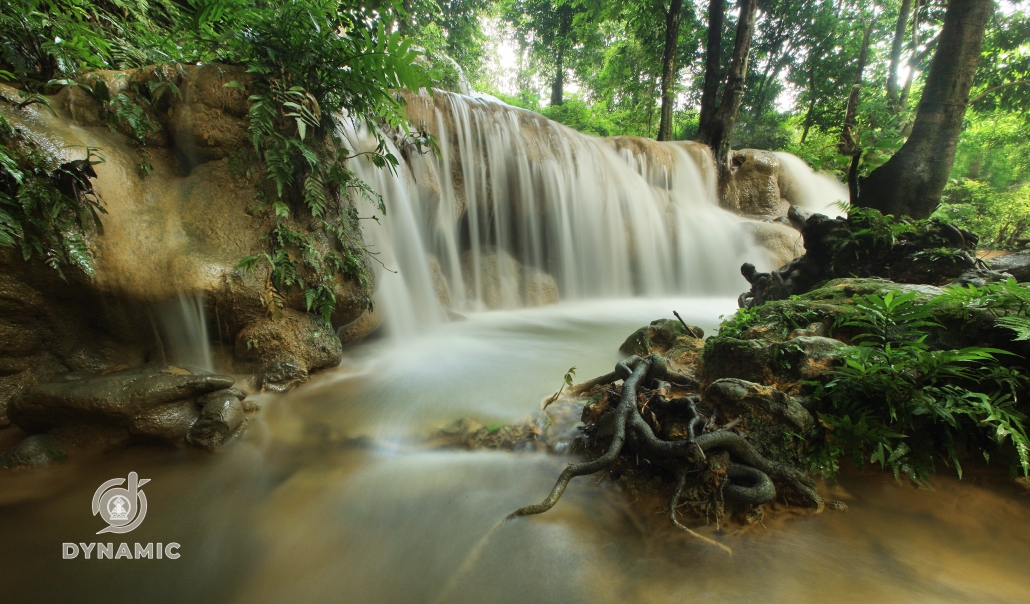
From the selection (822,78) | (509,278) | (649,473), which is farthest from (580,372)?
(822,78)

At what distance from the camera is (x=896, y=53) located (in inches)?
529

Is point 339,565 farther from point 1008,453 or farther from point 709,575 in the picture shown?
point 1008,453

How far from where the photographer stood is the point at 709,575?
1.52 m

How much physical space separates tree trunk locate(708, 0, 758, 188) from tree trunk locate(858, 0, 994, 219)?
283 inches

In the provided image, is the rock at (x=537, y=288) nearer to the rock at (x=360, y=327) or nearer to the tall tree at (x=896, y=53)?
the rock at (x=360, y=327)

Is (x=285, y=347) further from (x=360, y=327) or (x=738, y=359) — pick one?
(x=738, y=359)

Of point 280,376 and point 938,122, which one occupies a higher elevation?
point 938,122

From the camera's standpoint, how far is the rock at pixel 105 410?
8.36 feet

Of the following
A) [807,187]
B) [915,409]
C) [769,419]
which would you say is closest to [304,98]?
[769,419]

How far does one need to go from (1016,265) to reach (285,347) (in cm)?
733

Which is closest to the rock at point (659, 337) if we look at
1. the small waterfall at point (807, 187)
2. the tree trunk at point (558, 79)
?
the small waterfall at point (807, 187)

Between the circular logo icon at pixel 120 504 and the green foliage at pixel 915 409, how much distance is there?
11.8 ft

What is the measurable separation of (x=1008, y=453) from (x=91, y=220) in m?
5.88

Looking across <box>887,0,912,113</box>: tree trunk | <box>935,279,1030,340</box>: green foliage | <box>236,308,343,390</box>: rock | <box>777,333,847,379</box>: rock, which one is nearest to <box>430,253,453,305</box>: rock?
<box>236,308,343,390</box>: rock
